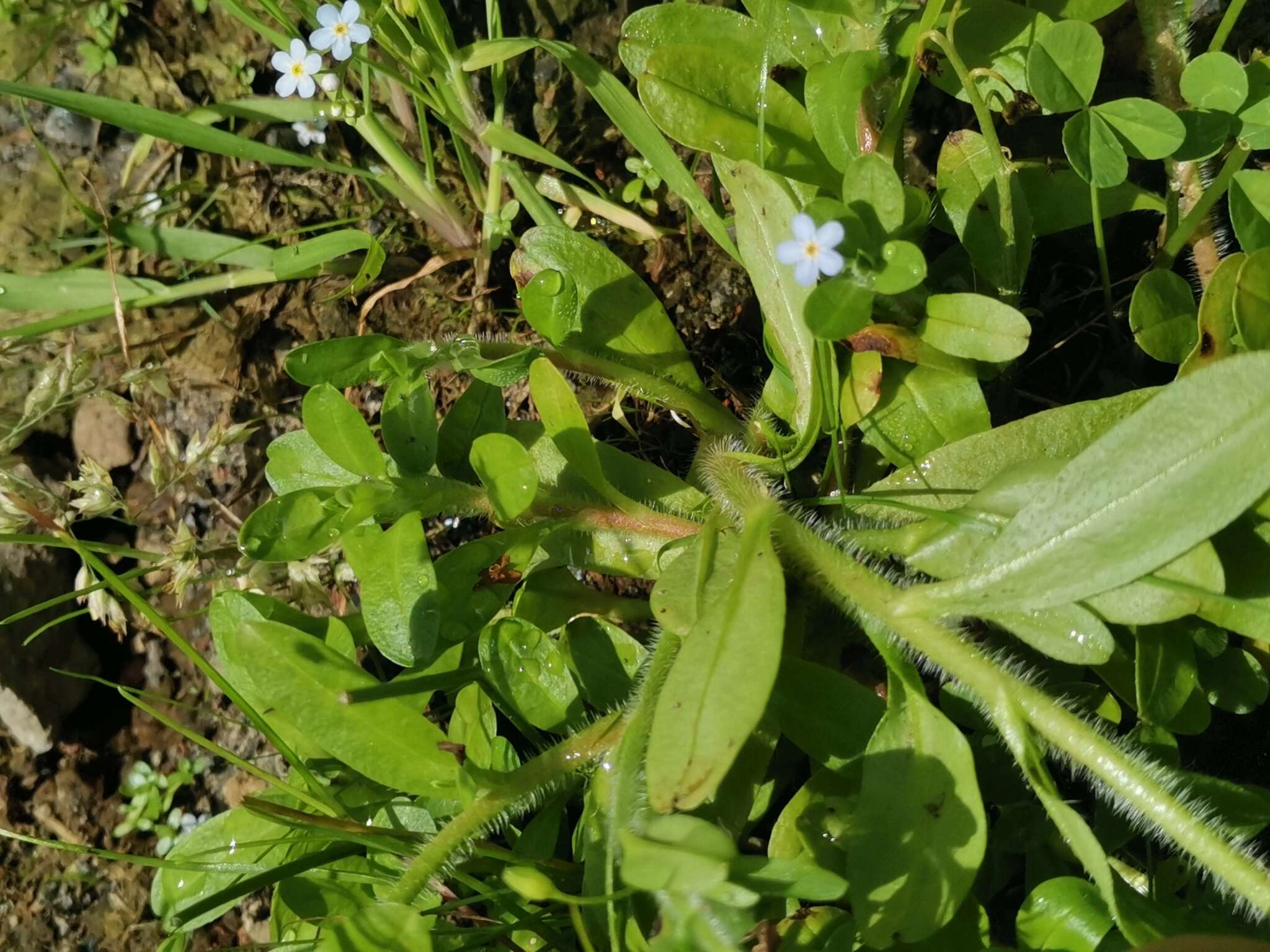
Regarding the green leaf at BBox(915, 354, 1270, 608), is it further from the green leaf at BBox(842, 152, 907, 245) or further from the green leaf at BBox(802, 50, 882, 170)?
the green leaf at BBox(802, 50, 882, 170)

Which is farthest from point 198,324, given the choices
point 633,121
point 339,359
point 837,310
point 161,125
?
point 837,310

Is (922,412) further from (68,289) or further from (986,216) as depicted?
(68,289)

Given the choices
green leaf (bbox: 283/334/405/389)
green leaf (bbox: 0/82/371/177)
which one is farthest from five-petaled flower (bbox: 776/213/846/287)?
green leaf (bbox: 0/82/371/177)

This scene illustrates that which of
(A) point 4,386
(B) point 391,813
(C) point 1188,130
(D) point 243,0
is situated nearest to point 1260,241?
(C) point 1188,130

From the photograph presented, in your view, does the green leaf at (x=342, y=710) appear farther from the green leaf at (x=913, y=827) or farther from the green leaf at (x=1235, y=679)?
the green leaf at (x=1235, y=679)

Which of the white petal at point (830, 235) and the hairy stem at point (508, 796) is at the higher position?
the white petal at point (830, 235)

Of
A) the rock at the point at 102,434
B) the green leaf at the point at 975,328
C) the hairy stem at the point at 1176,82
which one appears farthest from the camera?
the rock at the point at 102,434

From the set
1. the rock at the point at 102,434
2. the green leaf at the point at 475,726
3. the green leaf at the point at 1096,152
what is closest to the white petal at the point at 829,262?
the green leaf at the point at 1096,152
